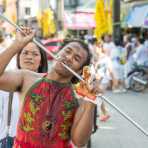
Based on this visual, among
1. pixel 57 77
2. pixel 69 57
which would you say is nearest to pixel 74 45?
pixel 69 57

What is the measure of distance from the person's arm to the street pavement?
483 cm

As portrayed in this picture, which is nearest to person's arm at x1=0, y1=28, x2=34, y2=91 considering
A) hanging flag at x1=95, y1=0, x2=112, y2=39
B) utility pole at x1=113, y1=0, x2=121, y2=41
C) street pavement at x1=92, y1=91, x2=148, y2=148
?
street pavement at x1=92, y1=91, x2=148, y2=148

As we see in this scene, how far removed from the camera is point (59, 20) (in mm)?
60781

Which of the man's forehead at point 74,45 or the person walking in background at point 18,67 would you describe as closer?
the man's forehead at point 74,45

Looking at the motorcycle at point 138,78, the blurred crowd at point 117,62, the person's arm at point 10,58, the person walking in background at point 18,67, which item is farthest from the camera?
the motorcycle at point 138,78

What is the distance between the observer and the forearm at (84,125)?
3090 mm

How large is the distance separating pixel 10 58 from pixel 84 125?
1.77 ft

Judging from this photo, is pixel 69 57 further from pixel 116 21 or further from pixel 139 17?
pixel 116 21

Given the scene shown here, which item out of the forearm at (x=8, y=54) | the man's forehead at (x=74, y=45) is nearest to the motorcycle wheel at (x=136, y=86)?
the man's forehead at (x=74, y=45)

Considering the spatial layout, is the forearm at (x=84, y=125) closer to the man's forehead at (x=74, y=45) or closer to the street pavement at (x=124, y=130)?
the man's forehead at (x=74, y=45)

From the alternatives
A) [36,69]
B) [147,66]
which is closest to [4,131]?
[36,69]

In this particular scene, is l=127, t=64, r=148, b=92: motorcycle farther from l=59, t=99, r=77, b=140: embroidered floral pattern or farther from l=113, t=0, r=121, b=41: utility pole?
l=59, t=99, r=77, b=140: embroidered floral pattern

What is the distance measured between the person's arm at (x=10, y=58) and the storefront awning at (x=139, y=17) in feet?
52.0

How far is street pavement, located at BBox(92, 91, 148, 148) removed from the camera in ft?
Result: 26.7
